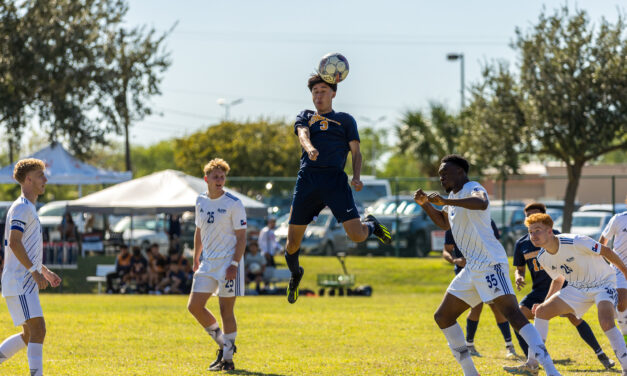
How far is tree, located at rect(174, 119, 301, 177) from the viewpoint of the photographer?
190 ft

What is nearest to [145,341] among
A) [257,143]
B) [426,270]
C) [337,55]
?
[337,55]

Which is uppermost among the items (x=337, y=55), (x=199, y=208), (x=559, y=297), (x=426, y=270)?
(x=337, y=55)

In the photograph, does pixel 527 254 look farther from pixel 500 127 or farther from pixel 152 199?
pixel 500 127

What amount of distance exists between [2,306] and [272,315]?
5.69 meters

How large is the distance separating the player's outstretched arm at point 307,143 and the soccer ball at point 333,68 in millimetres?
542

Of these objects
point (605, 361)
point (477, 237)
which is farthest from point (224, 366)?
point (605, 361)

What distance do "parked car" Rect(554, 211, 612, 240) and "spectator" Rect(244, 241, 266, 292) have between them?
11.1 metres

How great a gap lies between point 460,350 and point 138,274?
17.3m

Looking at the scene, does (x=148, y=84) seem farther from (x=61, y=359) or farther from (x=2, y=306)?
(x=61, y=359)

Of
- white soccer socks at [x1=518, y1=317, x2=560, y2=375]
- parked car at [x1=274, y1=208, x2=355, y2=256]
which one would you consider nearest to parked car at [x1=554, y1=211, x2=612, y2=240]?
parked car at [x1=274, y1=208, x2=355, y2=256]

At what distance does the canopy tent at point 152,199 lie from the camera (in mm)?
24672

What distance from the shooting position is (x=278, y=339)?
14328 mm

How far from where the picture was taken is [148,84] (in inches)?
1389

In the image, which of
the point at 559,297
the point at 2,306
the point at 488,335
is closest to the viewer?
the point at 559,297
